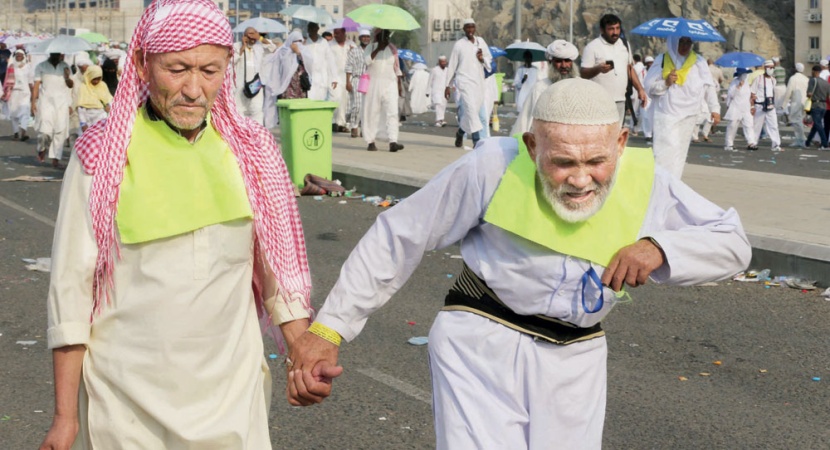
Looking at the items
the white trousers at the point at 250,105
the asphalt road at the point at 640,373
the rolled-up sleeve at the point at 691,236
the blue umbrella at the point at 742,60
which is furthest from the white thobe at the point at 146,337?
the blue umbrella at the point at 742,60

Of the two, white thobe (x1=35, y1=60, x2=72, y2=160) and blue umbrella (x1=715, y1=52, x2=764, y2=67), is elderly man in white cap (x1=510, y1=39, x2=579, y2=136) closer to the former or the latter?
white thobe (x1=35, y1=60, x2=72, y2=160)

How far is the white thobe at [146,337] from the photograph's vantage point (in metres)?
3.22

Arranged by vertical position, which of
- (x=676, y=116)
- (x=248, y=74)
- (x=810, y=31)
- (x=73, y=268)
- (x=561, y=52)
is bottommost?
(x=73, y=268)

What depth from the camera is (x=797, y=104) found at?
79.6ft

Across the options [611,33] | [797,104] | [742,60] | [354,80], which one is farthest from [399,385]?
[742,60]

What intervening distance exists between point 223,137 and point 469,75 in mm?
15444

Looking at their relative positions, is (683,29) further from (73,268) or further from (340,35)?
(73,268)

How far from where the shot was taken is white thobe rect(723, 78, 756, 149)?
23.0 m

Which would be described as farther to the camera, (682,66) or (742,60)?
(742,60)

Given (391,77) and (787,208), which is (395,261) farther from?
(391,77)

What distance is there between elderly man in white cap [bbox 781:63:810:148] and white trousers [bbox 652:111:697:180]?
11715mm

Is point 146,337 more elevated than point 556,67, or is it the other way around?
point 556,67

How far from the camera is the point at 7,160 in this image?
19.5 m

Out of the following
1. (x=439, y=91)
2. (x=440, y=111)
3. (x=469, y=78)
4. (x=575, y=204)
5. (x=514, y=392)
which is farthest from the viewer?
(x=439, y=91)
